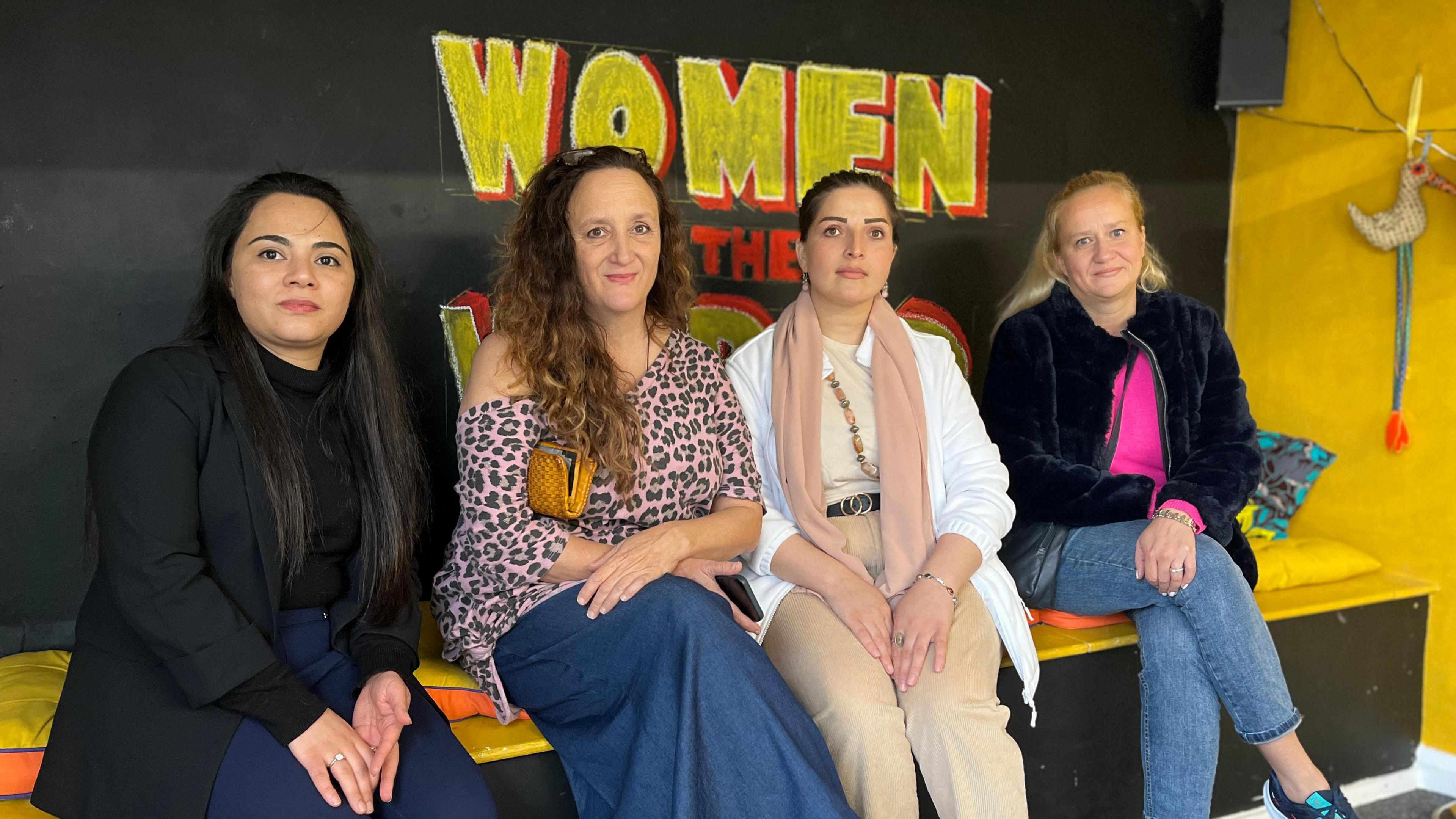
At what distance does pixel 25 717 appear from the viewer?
202cm

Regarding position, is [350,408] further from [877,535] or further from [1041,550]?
[1041,550]

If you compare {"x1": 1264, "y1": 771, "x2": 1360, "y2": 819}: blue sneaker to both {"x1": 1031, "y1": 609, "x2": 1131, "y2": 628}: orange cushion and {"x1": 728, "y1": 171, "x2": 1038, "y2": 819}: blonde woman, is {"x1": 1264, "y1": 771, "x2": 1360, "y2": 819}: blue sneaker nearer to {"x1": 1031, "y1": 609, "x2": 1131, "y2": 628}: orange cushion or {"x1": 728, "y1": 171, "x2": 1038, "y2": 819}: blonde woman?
{"x1": 1031, "y1": 609, "x2": 1131, "y2": 628}: orange cushion

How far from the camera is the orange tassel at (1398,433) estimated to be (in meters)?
3.40

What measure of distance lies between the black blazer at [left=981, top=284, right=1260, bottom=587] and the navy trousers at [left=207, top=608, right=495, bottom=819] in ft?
5.06

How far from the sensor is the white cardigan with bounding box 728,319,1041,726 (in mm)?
2416

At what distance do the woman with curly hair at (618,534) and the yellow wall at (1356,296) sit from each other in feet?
7.05

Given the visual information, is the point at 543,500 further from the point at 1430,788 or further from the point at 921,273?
the point at 1430,788

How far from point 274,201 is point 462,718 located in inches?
42.0

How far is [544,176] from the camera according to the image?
7.60 ft

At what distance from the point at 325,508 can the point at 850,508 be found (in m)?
1.15

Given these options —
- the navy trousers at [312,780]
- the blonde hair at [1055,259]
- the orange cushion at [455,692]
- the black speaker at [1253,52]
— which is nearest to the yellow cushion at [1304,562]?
the blonde hair at [1055,259]

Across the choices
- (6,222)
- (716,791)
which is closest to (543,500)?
(716,791)

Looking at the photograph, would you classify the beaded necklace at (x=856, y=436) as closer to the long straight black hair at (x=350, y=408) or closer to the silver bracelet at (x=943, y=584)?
the silver bracelet at (x=943, y=584)

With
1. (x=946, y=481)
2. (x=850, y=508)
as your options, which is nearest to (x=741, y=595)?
(x=850, y=508)
